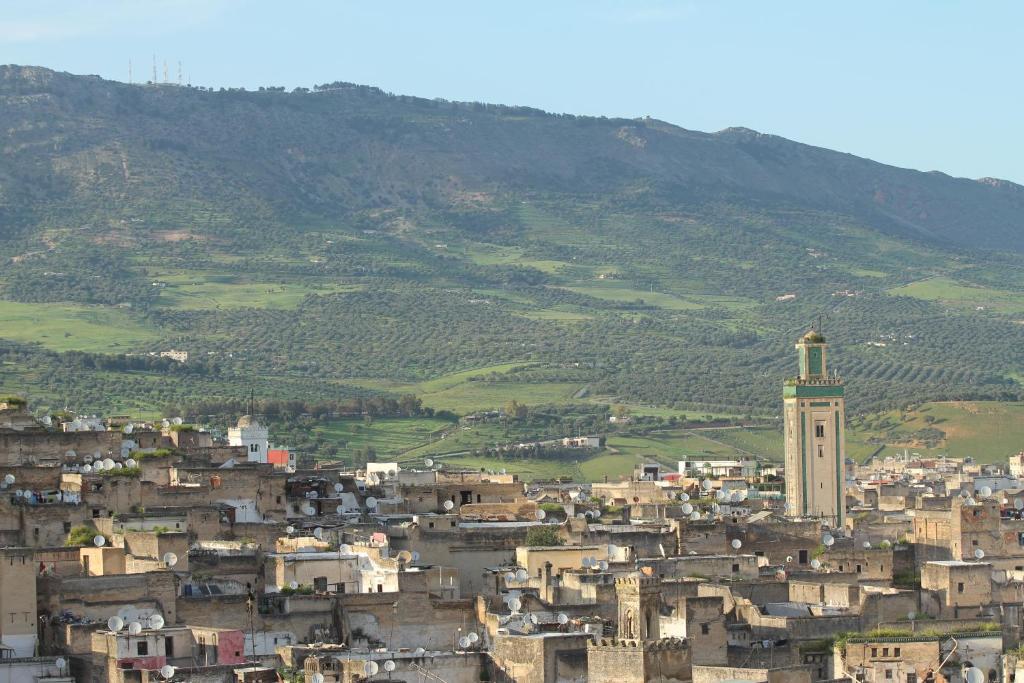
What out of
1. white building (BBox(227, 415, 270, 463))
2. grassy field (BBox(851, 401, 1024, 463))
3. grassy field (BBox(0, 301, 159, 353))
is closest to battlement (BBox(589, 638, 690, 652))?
white building (BBox(227, 415, 270, 463))

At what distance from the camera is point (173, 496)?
61.5 m

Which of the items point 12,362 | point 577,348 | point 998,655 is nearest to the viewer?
point 998,655

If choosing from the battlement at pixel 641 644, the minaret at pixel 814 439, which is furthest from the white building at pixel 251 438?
the battlement at pixel 641 644

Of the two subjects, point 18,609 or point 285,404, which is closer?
point 18,609

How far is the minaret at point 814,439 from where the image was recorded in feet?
265

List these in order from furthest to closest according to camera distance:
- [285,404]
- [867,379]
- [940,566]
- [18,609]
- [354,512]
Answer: [867,379], [285,404], [354,512], [940,566], [18,609]

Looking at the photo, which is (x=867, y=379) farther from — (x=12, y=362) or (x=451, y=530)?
(x=451, y=530)

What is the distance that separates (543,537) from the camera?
6344 cm

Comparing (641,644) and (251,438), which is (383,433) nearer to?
(251,438)

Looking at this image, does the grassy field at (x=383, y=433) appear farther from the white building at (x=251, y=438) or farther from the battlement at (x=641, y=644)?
the battlement at (x=641, y=644)

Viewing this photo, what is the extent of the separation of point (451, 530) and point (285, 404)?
7139 cm

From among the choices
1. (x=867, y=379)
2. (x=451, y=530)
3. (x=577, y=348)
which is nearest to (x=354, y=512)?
(x=451, y=530)

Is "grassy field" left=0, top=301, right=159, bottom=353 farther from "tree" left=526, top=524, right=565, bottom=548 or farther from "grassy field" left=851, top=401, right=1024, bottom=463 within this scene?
"tree" left=526, top=524, right=565, bottom=548

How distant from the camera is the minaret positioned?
80875mm
